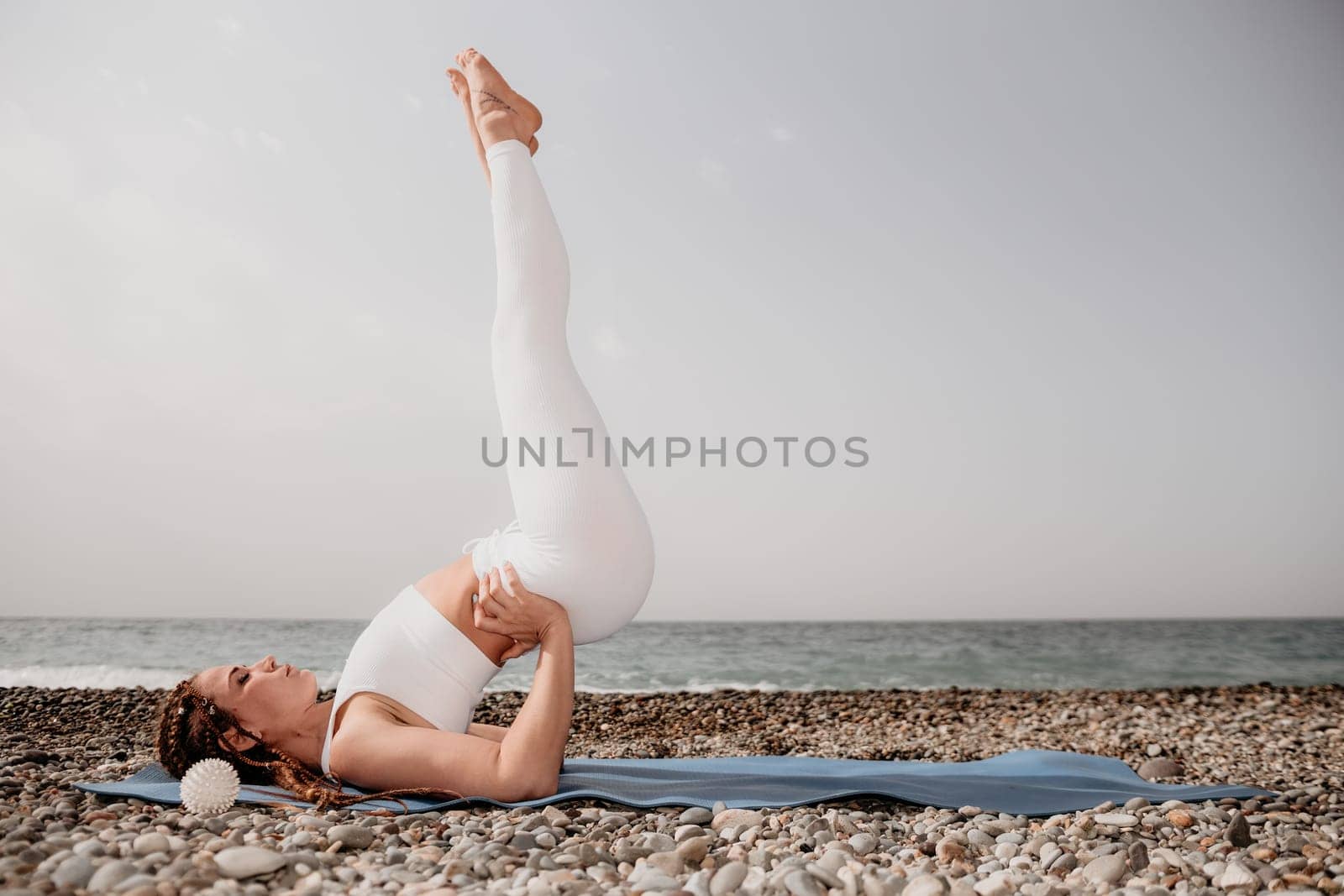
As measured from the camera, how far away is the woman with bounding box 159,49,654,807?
6.40 feet

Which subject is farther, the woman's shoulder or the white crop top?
the white crop top

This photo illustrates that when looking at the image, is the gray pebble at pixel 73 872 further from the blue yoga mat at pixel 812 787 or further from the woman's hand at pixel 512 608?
the woman's hand at pixel 512 608

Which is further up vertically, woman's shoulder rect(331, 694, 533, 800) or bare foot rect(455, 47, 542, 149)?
bare foot rect(455, 47, 542, 149)

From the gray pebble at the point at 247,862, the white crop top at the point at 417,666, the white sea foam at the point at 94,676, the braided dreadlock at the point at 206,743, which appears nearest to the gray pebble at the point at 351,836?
the gray pebble at the point at 247,862

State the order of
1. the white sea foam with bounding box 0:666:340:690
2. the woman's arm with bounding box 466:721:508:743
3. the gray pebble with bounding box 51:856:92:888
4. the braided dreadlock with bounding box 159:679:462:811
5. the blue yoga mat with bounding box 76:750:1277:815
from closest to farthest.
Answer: the gray pebble with bounding box 51:856:92:888 → the blue yoga mat with bounding box 76:750:1277:815 → the braided dreadlock with bounding box 159:679:462:811 → the woman's arm with bounding box 466:721:508:743 → the white sea foam with bounding box 0:666:340:690

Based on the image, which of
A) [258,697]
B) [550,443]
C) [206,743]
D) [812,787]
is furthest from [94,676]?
[550,443]

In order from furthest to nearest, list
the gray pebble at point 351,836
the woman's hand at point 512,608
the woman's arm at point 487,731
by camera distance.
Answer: the woman's arm at point 487,731
the woman's hand at point 512,608
the gray pebble at point 351,836

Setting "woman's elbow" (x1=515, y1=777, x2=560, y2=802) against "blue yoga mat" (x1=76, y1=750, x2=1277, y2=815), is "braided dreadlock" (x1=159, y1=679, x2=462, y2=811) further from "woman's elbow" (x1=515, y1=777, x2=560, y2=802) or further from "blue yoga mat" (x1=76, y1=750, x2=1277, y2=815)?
"woman's elbow" (x1=515, y1=777, x2=560, y2=802)

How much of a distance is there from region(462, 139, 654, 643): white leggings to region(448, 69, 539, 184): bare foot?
18 centimetres

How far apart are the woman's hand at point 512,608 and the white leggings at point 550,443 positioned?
0.9 inches

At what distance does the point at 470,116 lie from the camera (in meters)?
2.37

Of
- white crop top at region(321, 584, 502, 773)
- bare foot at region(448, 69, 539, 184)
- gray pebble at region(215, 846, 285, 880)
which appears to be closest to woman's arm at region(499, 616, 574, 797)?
white crop top at region(321, 584, 502, 773)

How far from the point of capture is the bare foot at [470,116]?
7.37ft

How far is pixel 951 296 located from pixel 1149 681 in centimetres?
608
